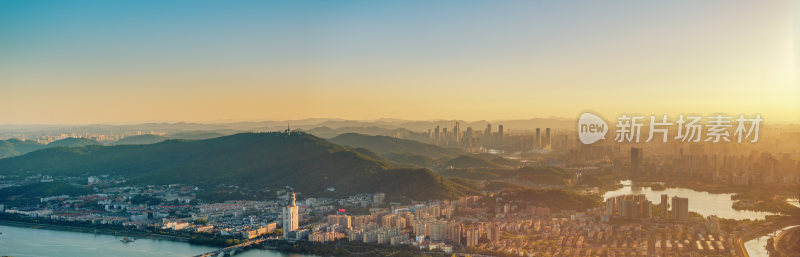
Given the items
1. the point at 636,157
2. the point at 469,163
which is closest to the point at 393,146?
the point at 469,163

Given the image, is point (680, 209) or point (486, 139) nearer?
point (680, 209)

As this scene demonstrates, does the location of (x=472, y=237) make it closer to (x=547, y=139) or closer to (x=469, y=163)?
(x=469, y=163)

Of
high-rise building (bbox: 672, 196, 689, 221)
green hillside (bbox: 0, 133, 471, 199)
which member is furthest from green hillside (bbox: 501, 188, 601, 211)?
high-rise building (bbox: 672, 196, 689, 221)

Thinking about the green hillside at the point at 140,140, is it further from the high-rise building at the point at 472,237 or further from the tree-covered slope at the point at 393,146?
the high-rise building at the point at 472,237

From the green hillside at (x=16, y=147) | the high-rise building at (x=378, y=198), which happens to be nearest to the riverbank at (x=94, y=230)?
the high-rise building at (x=378, y=198)

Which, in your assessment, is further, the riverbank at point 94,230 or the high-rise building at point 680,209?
the high-rise building at point 680,209

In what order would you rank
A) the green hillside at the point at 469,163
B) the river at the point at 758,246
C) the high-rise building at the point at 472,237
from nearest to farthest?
1. the river at the point at 758,246
2. the high-rise building at the point at 472,237
3. the green hillside at the point at 469,163

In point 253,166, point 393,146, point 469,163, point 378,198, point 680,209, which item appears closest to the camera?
point 680,209
